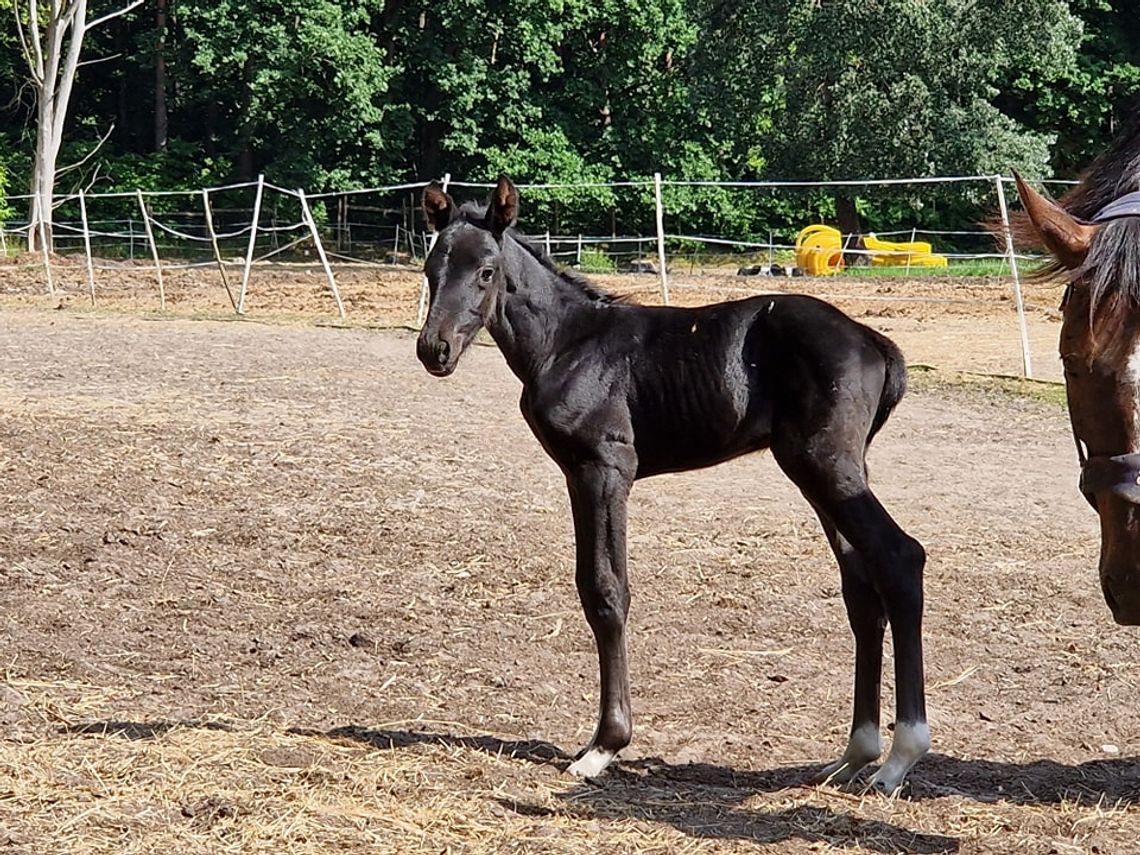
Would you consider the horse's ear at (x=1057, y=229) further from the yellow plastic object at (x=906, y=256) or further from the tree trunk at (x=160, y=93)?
the tree trunk at (x=160, y=93)

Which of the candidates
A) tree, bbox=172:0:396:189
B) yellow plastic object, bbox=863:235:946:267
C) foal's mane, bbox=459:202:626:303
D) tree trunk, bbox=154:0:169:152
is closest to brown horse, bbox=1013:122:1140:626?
foal's mane, bbox=459:202:626:303

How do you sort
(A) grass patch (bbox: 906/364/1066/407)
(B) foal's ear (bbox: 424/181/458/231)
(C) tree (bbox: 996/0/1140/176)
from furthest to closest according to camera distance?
(C) tree (bbox: 996/0/1140/176), (A) grass patch (bbox: 906/364/1066/407), (B) foal's ear (bbox: 424/181/458/231)

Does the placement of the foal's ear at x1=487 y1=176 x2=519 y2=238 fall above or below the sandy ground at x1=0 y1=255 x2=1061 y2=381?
above

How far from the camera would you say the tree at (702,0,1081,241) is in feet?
102

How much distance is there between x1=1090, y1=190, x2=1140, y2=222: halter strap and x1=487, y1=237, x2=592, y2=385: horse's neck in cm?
189

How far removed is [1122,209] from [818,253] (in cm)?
2358

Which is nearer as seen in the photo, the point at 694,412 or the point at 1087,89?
the point at 694,412

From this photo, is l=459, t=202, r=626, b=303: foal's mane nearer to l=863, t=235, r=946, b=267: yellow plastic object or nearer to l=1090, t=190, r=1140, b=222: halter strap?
l=1090, t=190, r=1140, b=222: halter strap

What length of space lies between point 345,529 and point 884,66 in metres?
27.7

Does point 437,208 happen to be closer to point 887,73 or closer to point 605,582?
point 605,582

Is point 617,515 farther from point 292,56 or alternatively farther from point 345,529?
point 292,56

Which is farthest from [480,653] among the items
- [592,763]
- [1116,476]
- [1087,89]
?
[1087,89]

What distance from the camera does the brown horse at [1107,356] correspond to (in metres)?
2.82

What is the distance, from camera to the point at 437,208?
14.2ft
